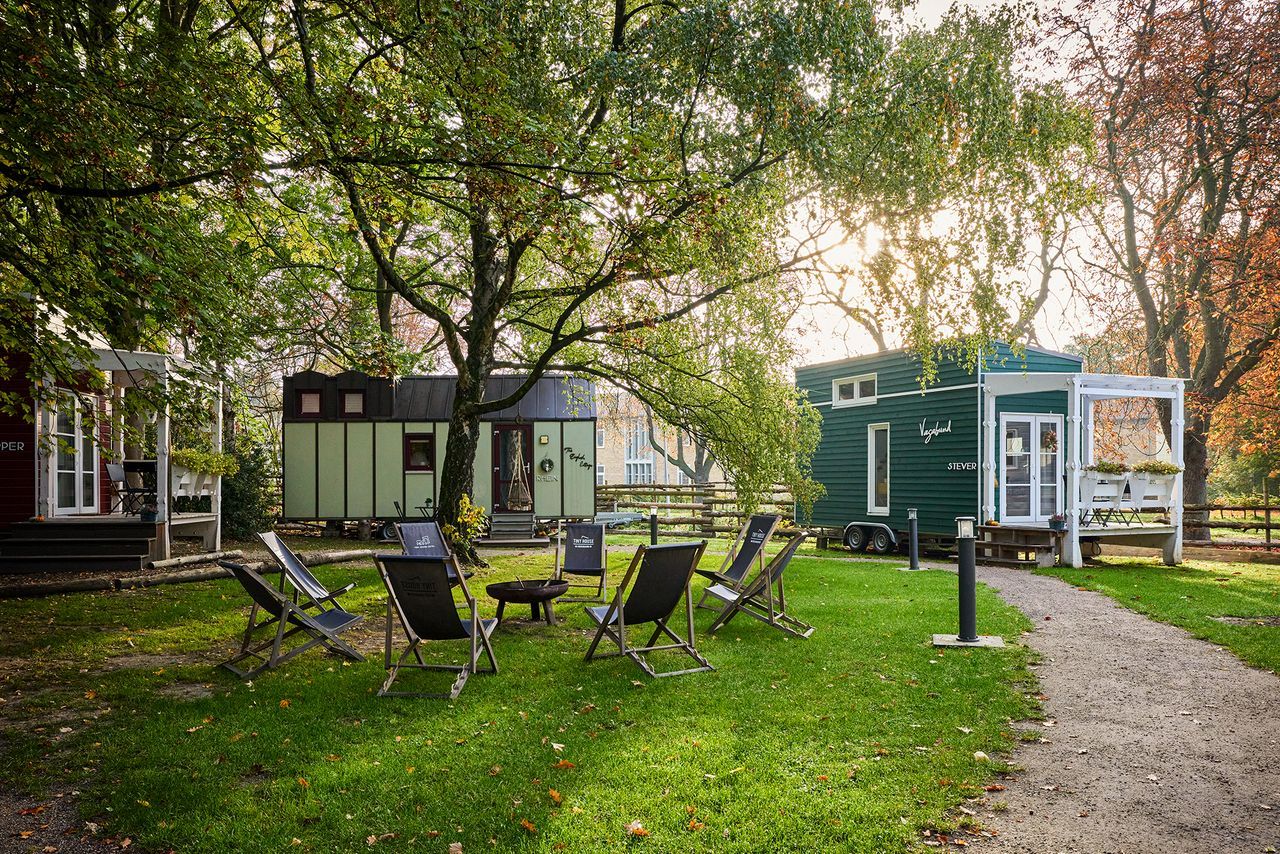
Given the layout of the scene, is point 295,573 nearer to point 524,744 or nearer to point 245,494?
point 524,744

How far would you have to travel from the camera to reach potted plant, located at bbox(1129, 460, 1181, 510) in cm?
1302

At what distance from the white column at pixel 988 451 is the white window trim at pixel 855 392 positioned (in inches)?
112

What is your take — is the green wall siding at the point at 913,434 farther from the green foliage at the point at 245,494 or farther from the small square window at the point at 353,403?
the green foliage at the point at 245,494

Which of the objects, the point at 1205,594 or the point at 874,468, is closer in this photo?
the point at 1205,594

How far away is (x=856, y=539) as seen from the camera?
16797mm

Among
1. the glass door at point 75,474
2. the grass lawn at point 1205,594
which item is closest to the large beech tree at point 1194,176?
the grass lawn at point 1205,594

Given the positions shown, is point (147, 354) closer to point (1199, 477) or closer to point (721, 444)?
point (721, 444)

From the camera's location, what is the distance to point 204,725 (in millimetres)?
4594

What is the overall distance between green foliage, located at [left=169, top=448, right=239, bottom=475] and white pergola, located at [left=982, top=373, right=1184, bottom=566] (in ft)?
39.3

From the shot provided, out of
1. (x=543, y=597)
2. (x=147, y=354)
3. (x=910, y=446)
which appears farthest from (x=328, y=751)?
(x=910, y=446)

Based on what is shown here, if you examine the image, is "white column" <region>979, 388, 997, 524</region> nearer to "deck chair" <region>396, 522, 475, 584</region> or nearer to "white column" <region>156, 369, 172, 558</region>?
"deck chair" <region>396, 522, 475, 584</region>

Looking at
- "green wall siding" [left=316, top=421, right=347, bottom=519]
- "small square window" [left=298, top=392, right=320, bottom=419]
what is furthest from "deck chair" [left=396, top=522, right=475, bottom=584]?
"small square window" [left=298, top=392, right=320, bottom=419]

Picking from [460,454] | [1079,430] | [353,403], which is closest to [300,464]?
[353,403]

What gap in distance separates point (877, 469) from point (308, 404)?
496 inches
